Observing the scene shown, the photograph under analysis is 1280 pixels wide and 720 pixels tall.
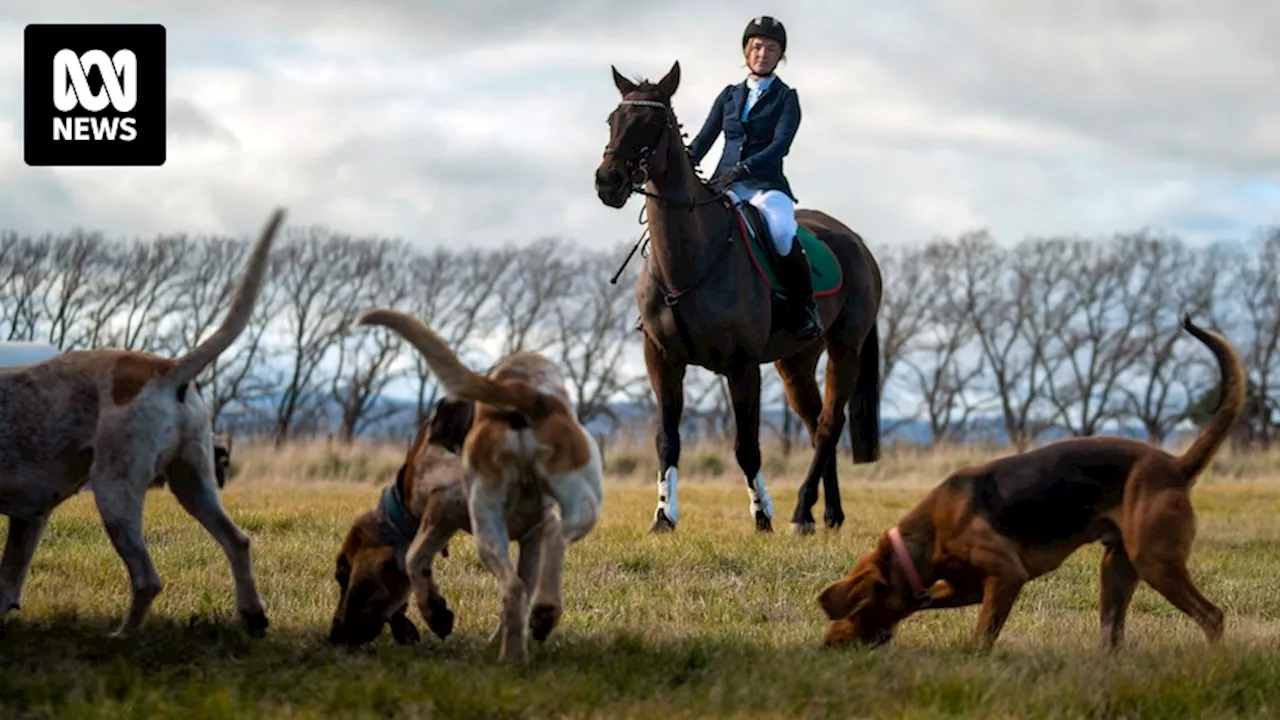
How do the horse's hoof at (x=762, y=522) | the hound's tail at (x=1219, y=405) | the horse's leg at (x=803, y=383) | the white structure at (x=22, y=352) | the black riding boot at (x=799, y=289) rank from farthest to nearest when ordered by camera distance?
the white structure at (x=22, y=352) → the horse's leg at (x=803, y=383) → the horse's hoof at (x=762, y=522) → the black riding boot at (x=799, y=289) → the hound's tail at (x=1219, y=405)

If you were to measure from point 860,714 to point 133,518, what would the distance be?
298 centimetres

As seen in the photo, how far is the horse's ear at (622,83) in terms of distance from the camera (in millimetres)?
10219

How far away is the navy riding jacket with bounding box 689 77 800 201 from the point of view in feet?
37.1

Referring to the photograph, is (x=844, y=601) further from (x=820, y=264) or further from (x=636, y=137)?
(x=820, y=264)

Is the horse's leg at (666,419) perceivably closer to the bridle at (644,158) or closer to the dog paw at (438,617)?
the bridle at (644,158)

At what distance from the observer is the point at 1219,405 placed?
21.6 feet

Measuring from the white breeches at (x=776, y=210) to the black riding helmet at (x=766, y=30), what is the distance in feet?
3.78

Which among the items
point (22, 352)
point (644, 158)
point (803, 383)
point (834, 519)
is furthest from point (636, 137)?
point (22, 352)

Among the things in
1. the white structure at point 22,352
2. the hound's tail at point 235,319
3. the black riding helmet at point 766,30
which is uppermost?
the black riding helmet at point 766,30

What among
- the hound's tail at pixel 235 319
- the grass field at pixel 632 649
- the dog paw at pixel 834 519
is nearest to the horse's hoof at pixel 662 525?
the grass field at pixel 632 649

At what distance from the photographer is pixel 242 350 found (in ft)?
133

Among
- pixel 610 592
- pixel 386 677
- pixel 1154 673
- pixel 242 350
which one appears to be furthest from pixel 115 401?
pixel 242 350

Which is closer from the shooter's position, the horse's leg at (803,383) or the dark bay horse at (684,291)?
the dark bay horse at (684,291)

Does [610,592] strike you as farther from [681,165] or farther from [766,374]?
[766,374]
